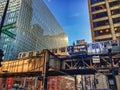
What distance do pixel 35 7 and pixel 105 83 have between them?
236 ft

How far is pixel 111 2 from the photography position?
52312 millimetres

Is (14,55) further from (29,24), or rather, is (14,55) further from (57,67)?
(57,67)

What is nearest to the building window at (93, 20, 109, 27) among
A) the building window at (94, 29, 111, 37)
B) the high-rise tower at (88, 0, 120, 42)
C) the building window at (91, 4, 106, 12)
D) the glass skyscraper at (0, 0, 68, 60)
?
the high-rise tower at (88, 0, 120, 42)

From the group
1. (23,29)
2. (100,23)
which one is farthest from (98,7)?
(23,29)

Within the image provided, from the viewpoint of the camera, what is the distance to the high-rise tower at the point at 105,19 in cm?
4775

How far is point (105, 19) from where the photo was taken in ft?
166

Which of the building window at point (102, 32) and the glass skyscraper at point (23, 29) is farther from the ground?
the glass skyscraper at point (23, 29)

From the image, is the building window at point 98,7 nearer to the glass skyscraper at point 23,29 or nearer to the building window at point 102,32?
the building window at point 102,32

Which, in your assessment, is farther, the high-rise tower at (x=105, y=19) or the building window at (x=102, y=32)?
the building window at (x=102, y=32)

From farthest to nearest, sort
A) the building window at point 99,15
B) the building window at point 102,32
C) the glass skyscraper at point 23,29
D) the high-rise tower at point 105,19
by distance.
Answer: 1. the glass skyscraper at point 23,29
2. the building window at point 99,15
3. the building window at point 102,32
4. the high-rise tower at point 105,19

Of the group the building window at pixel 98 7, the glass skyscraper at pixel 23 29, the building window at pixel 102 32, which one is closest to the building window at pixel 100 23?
the building window at pixel 102 32

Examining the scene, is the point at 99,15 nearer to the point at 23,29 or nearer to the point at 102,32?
the point at 102,32

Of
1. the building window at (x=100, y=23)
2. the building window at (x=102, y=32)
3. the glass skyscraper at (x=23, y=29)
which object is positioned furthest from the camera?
the glass skyscraper at (x=23, y=29)

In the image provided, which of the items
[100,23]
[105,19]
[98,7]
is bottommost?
[100,23]
